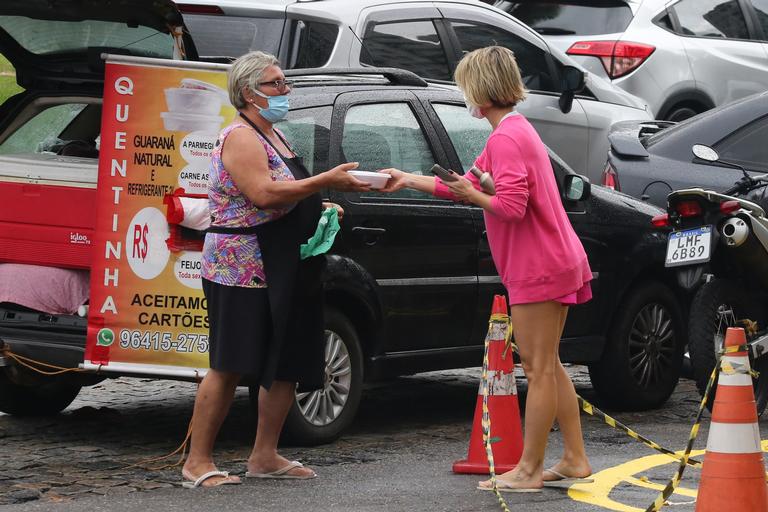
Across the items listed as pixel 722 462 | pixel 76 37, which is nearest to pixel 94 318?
pixel 76 37

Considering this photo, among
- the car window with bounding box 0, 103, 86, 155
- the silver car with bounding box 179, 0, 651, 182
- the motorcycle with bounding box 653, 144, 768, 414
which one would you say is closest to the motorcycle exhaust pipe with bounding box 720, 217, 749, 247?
the motorcycle with bounding box 653, 144, 768, 414

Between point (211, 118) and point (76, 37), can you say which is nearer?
point (211, 118)

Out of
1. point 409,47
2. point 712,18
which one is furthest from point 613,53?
point 409,47

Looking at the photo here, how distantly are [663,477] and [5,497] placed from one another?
2738 millimetres

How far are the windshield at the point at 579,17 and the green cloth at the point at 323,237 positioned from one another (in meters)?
7.76

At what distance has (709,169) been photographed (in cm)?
1021

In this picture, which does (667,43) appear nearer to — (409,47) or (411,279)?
(409,47)

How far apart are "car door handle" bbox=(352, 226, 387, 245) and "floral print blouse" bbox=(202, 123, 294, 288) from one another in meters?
1.01

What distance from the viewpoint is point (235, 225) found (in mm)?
6672

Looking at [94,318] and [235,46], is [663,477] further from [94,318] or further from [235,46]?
[235,46]

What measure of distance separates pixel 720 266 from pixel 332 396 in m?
2.11

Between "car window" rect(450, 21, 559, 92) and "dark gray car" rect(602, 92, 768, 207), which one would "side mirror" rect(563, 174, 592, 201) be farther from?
"car window" rect(450, 21, 559, 92)

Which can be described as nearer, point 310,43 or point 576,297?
point 576,297

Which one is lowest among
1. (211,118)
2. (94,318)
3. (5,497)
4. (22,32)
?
(5,497)
